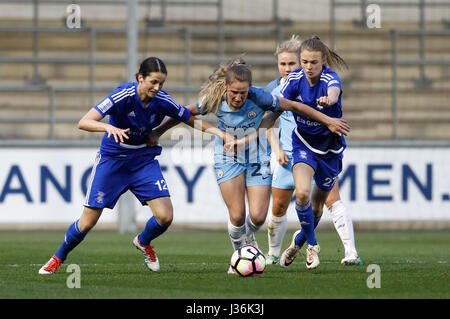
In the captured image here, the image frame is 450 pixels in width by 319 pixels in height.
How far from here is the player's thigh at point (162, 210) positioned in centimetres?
784

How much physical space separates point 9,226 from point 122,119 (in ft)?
22.8

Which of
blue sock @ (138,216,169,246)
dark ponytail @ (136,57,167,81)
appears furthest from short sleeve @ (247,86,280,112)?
blue sock @ (138,216,169,246)

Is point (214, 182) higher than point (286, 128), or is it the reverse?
point (286, 128)

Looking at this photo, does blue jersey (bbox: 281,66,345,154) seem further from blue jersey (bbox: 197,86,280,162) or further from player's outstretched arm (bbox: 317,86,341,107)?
blue jersey (bbox: 197,86,280,162)

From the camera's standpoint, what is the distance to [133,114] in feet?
25.2

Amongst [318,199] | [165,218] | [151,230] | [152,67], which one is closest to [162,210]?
[165,218]

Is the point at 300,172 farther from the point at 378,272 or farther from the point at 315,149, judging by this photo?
the point at 378,272

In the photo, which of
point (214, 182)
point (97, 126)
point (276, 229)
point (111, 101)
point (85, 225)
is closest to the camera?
point (97, 126)

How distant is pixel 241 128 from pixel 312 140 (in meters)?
0.64

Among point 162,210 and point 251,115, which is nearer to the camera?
point 162,210

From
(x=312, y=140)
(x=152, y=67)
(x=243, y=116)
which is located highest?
(x=152, y=67)

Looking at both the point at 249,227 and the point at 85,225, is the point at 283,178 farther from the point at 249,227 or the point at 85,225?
the point at 85,225

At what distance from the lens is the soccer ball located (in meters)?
7.30

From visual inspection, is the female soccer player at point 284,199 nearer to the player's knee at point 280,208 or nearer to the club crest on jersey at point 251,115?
the player's knee at point 280,208
